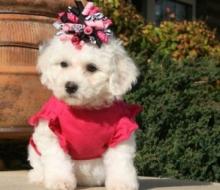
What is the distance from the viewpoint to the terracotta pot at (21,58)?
5.62 m

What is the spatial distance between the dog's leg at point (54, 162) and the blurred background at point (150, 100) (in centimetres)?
118

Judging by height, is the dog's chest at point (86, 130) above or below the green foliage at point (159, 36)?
above

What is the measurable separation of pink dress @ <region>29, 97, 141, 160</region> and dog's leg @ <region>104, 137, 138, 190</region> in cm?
5

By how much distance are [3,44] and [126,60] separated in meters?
1.64

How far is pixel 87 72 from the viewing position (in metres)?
4.27

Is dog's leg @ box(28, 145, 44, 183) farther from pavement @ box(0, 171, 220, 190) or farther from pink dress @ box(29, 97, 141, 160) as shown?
pink dress @ box(29, 97, 141, 160)

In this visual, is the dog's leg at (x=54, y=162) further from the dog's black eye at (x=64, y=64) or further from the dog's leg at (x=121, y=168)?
the dog's black eye at (x=64, y=64)

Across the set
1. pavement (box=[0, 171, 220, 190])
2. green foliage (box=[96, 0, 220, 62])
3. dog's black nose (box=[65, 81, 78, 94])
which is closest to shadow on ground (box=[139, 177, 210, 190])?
pavement (box=[0, 171, 220, 190])

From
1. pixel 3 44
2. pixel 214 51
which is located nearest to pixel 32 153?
pixel 3 44

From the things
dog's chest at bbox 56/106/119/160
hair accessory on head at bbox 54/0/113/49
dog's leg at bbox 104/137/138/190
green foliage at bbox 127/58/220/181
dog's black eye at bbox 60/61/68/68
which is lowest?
green foliage at bbox 127/58/220/181

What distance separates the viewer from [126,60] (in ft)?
14.5

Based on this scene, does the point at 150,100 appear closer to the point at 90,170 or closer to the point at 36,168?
the point at 36,168

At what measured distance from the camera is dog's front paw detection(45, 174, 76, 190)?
430 cm

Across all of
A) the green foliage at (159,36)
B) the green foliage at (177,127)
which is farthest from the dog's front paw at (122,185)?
the green foliage at (159,36)
